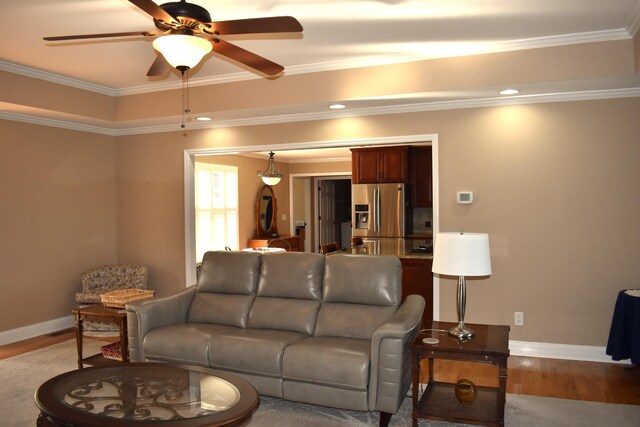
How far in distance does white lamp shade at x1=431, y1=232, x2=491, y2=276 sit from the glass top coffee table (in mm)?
1417

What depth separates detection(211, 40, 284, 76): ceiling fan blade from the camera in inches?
115

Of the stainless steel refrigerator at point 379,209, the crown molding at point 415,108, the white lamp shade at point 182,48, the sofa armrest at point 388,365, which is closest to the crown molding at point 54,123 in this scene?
the crown molding at point 415,108

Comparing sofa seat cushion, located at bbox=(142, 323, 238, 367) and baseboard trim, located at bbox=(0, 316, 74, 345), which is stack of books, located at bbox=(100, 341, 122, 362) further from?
baseboard trim, located at bbox=(0, 316, 74, 345)

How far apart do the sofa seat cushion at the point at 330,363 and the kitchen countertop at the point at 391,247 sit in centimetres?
246

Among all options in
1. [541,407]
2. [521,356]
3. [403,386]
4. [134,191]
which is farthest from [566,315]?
[134,191]

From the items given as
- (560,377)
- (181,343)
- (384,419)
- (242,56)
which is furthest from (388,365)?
(242,56)

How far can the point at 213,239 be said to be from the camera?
868cm

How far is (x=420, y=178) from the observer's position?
7988 millimetres

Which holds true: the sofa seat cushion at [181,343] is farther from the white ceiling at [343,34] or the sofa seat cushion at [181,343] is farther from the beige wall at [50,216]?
the beige wall at [50,216]

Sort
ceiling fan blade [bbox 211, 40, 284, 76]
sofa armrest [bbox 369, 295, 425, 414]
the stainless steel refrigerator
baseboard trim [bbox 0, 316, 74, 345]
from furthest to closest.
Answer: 1. the stainless steel refrigerator
2. baseboard trim [bbox 0, 316, 74, 345]
3. sofa armrest [bbox 369, 295, 425, 414]
4. ceiling fan blade [bbox 211, 40, 284, 76]

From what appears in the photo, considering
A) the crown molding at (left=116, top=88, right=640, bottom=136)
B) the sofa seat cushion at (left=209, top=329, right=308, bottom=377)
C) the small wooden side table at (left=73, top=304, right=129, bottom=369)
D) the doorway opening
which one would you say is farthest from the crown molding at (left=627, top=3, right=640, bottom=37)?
the doorway opening

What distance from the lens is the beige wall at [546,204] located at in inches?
180

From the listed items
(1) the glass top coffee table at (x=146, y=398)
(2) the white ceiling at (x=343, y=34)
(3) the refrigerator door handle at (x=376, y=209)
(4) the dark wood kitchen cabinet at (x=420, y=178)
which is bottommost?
(1) the glass top coffee table at (x=146, y=398)

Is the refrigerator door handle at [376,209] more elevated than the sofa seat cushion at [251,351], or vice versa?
the refrigerator door handle at [376,209]
